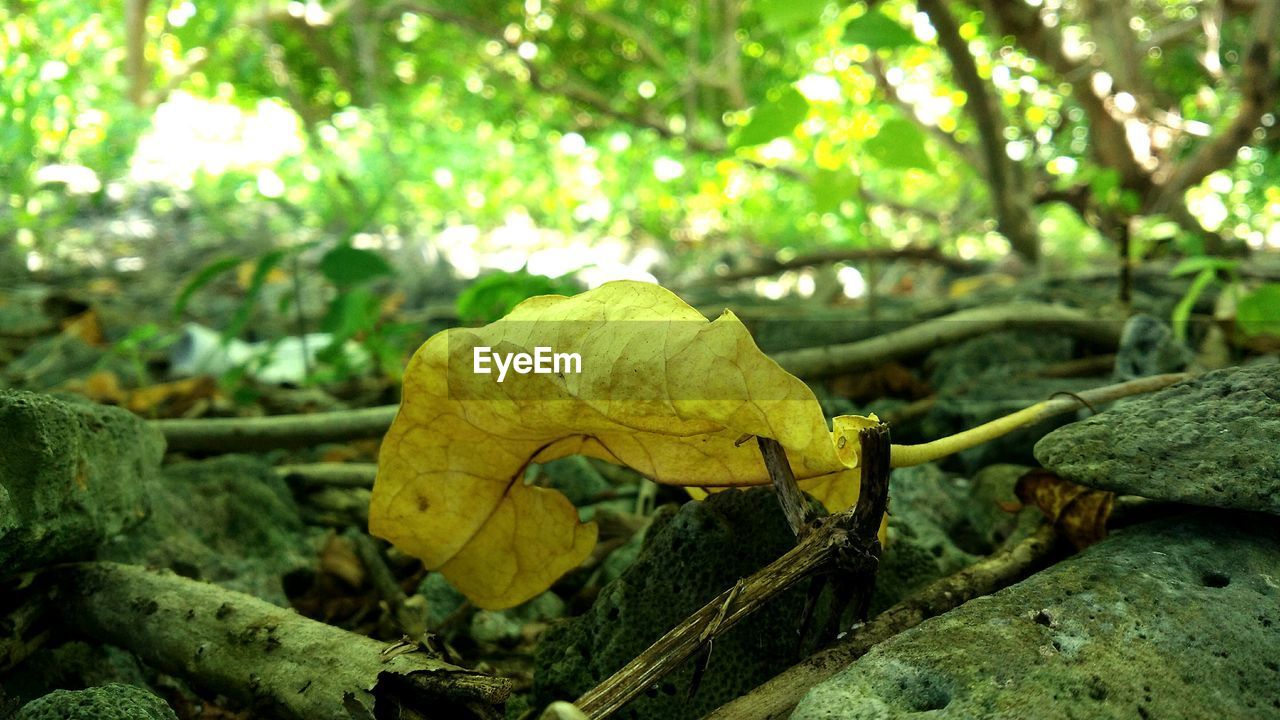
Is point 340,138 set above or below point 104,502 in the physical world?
above

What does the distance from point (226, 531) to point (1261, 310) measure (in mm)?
1941

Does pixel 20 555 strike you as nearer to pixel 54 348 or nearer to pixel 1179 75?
pixel 54 348

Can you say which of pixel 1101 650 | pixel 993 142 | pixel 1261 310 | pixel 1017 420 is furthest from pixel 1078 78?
pixel 1101 650

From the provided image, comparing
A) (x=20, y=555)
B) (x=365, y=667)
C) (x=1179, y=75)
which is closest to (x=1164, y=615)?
(x=365, y=667)

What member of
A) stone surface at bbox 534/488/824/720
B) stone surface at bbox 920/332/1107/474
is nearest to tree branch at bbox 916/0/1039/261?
stone surface at bbox 920/332/1107/474

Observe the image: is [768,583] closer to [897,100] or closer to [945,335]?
[945,335]

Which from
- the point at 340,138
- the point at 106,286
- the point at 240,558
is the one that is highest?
the point at 340,138

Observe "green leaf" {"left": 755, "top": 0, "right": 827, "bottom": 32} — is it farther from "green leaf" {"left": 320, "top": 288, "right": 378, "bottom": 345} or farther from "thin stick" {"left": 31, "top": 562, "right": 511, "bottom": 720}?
"thin stick" {"left": 31, "top": 562, "right": 511, "bottom": 720}

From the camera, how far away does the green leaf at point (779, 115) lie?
2031 millimetres

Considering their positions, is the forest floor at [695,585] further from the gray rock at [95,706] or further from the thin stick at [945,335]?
the thin stick at [945,335]

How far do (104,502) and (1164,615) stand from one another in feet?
3.82

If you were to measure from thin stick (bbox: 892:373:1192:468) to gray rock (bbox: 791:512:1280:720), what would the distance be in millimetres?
160

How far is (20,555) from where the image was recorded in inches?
38.3

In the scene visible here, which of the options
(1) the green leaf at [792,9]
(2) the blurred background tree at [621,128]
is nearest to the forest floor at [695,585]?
(1) the green leaf at [792,9]
